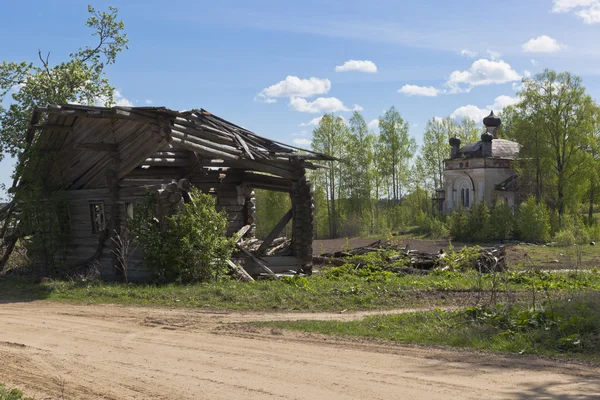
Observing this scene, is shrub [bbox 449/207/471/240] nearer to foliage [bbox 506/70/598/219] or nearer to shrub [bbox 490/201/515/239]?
shrub [bbox 490/201/515/239]

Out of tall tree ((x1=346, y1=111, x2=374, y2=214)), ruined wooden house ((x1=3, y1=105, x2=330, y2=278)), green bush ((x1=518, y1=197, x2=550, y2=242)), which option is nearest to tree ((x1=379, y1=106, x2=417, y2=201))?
tall tree ((x1=346, y1=111, x2=374, y2=214))

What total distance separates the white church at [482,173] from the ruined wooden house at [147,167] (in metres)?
35.2

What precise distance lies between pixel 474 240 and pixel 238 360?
35225mm

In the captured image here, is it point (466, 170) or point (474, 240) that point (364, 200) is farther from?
point (474, 240)

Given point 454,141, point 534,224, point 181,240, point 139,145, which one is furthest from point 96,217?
point 454,141

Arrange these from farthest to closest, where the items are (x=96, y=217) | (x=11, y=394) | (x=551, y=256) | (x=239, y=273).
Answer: (x=551, y=256) < (x=96, y=217) < (x=239, y=273) < (x=11, y=394)

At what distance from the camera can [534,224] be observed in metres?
41.4

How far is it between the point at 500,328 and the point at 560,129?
131ft

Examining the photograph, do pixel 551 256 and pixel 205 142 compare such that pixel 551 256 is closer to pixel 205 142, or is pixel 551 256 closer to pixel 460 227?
pixel 460 227

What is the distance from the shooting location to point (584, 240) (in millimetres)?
36156

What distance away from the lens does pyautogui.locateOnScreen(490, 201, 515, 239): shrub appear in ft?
139

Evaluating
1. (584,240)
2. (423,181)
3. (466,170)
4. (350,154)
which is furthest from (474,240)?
(423,181)

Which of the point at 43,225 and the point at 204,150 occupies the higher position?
the point at 204,150

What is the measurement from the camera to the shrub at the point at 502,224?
42.3 m
